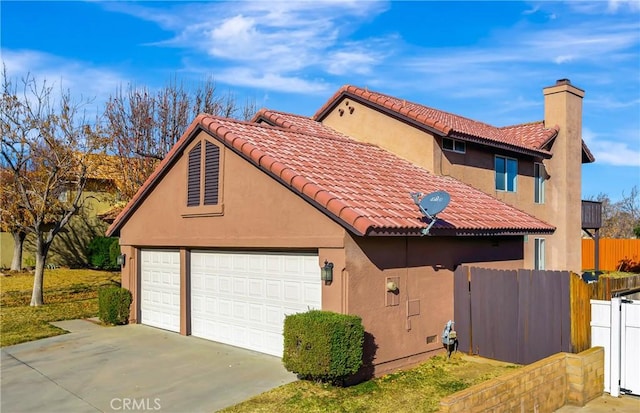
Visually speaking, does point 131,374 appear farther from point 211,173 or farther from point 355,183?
point 355,183

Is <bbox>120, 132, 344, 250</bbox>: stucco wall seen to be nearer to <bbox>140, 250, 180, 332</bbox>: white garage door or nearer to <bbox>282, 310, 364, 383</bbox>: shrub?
<bbox>140, 250, 180, 332</bbox>: white garage door

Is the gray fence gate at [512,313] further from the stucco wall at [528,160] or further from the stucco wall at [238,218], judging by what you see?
the stucco wall at [528,160]

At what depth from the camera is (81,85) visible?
2069 centimetres

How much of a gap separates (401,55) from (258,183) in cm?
785

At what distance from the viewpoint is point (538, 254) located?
19.6 metres

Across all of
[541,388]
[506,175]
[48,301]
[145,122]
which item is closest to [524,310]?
[541,388]

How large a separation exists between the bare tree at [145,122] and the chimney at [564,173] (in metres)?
15.3

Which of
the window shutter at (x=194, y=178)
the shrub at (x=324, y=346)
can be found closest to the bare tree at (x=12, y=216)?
the window shutter at (x=194, y=178)

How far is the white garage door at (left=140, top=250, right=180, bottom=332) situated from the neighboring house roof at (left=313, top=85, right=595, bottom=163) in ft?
24.8

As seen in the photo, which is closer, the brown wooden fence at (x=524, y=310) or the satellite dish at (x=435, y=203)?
the brown wooden fence at (x=524, y=310)

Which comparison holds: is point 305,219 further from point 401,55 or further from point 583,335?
point 401,55

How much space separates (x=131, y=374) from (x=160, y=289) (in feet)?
15.8

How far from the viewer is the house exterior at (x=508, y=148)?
1580 centimetres

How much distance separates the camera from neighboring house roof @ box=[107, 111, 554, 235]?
383 inches
